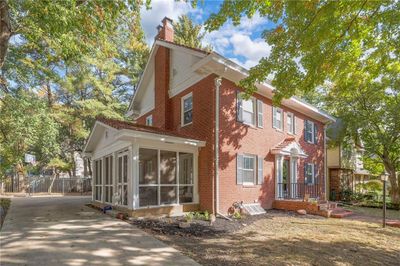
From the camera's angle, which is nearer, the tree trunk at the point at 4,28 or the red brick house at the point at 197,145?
the tree trunk at the point at 4,28

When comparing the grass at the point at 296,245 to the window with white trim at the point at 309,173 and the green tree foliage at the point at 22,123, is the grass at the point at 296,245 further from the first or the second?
the green tree foliage at the point at 22,123

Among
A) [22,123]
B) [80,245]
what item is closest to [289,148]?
[80,245]

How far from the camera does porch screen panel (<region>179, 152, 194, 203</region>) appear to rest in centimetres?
1163

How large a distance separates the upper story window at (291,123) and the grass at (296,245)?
6.63 m

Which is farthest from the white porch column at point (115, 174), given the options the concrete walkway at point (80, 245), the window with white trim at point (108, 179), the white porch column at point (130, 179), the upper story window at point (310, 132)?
the upper story window at point (310, 132)

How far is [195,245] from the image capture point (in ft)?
22.6

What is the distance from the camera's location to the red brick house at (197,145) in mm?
10836

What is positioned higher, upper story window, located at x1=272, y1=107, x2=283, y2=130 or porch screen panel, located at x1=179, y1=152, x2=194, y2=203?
upper story window, located at x1=272, y1=107, x2=283, y2=130

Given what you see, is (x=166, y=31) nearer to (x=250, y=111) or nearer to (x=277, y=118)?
(x=250, y=111)

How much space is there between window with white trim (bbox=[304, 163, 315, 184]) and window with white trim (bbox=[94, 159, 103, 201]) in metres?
11.5

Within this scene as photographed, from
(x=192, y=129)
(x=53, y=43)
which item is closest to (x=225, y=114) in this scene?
(x=192, y=129)

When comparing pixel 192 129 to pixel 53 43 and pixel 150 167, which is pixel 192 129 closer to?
pixel 150 167

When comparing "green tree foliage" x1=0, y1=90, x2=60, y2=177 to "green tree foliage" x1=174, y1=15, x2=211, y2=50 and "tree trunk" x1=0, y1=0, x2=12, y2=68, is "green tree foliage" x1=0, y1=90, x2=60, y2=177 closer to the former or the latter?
"tree trunk" x1=0, y1=0, x2=12, y2=68

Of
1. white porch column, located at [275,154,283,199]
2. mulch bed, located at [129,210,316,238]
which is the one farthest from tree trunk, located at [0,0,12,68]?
white porch column, located at [275,154,283,199]
